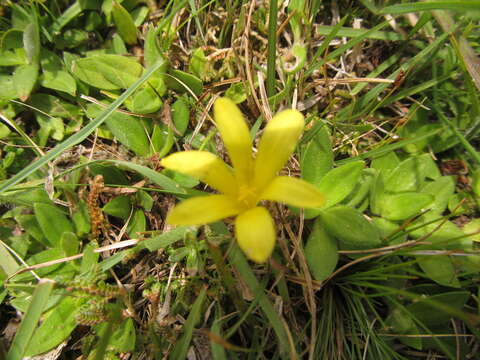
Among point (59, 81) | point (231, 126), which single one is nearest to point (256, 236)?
point (231, 126)

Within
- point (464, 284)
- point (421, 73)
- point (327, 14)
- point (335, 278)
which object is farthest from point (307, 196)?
point (327, 14)

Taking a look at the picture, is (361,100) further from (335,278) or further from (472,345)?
(472,345)

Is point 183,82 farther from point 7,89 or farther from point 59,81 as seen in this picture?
point 7,89

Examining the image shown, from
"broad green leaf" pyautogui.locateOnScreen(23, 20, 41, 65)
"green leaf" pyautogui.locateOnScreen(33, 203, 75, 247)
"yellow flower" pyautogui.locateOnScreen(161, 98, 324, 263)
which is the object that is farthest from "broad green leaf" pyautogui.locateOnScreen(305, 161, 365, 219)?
"broad green leaf" pyautogui.locateOnScreen(23, 20, 41, 65)

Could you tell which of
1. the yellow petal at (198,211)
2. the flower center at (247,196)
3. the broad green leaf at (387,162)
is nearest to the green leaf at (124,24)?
the flower center at (247,196)

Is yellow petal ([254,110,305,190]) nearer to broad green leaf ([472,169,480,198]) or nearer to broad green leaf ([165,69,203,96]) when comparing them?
broad green leaf ([165,69,203,96])

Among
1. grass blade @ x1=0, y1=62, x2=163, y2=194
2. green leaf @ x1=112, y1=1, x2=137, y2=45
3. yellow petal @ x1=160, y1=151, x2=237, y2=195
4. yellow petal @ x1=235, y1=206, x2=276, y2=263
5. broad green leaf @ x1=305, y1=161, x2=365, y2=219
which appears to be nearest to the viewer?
yellow petal @ x1=235, y1=206, x2=276, y2=263
